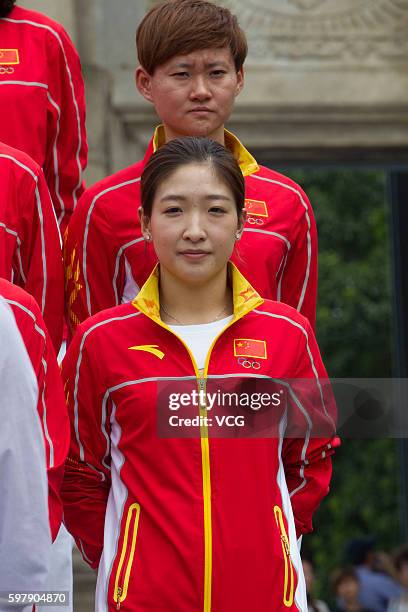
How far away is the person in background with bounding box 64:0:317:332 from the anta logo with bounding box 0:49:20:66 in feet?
1.53

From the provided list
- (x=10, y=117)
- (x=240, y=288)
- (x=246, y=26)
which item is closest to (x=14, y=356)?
(x=240, y=288)

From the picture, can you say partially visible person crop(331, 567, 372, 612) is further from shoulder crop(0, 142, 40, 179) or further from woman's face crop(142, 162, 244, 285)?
woman's face crop(142, 162, 244, 285)

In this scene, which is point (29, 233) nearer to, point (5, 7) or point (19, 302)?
point (19, 302)

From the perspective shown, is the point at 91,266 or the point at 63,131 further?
the point at 63,131

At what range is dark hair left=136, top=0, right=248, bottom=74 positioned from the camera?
4680 mm

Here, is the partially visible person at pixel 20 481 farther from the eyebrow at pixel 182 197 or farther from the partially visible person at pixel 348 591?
the partially visible person at pixel 348 591

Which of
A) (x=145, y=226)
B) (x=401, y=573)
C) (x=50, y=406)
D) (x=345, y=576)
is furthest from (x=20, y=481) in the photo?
(x=345, y=576)

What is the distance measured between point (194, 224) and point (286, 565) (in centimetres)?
84

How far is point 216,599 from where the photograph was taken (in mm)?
3850

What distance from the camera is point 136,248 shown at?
15.4 ft

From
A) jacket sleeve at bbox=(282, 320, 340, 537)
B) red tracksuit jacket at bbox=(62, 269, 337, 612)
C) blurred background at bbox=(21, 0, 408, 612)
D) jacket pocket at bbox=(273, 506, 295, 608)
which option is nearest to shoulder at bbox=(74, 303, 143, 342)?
red tracksuit jacket at bbox=(62, 269, 337, 612)

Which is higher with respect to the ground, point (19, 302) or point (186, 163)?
point (186, 163)

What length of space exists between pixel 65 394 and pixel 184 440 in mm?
372

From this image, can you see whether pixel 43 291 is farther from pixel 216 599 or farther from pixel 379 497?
pixel 379 497
